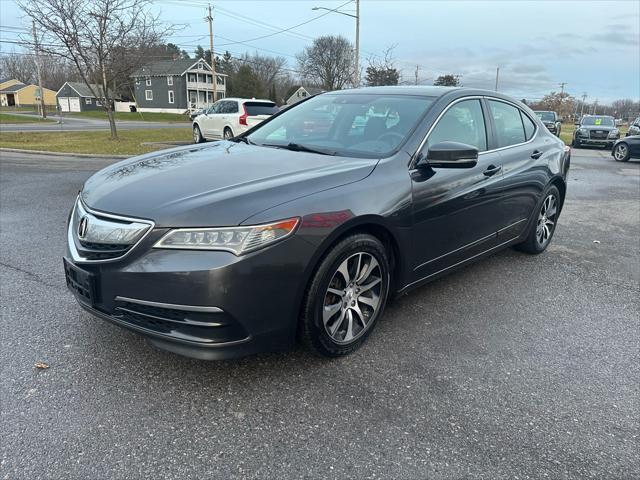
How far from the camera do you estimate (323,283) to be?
2.74 m

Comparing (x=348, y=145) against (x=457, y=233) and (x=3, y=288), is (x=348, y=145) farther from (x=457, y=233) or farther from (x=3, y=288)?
(x=3, y=288)

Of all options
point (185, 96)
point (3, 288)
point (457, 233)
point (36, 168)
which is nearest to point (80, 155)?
point (36, 168)

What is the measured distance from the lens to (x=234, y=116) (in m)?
17.0

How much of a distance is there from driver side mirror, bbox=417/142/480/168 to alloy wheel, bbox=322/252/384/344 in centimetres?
82

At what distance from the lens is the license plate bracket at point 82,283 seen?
2596 millimetres

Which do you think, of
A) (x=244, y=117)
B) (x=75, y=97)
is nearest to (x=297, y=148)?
(x=244, y=117)

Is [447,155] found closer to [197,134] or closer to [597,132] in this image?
[197,134]

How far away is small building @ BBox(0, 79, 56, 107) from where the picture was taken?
304ft

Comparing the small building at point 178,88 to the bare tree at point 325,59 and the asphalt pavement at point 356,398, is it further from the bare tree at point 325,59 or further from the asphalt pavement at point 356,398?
the asphalt pavement at point 356,398

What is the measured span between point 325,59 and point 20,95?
6587cm

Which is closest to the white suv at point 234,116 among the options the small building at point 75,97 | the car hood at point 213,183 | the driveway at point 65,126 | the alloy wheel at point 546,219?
the driveway at point 65,126

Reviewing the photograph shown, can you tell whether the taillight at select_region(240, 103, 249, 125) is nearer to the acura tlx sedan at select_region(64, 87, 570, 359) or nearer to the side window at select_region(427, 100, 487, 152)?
the acura tlx sedan at select_region(64, 87, 570, 359)

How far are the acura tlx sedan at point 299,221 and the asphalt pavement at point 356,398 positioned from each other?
332 mm

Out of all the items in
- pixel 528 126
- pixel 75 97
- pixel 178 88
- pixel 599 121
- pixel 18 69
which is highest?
pixel 18 69
